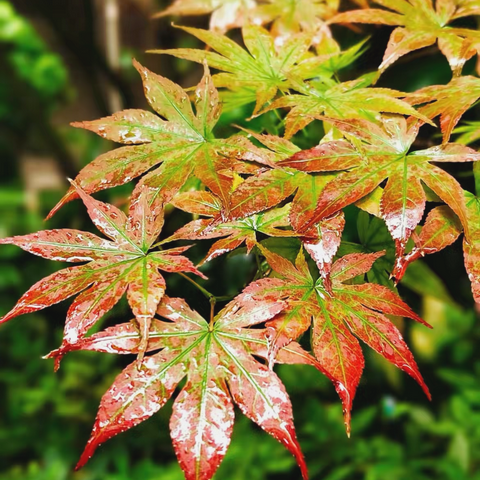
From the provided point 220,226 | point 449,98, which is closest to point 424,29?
point 449,98

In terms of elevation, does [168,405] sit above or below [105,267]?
below

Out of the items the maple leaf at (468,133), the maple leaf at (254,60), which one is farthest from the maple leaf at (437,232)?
the maple leaf at (254,60)

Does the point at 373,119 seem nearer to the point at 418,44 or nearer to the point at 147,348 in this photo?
the point at 418,44

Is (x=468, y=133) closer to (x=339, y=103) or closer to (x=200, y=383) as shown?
(x=339, y=103)

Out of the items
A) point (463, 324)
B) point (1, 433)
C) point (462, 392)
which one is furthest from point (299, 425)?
point (1, 433)

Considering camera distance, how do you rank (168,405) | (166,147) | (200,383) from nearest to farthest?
(200,383)
(166,147)
(168,405)

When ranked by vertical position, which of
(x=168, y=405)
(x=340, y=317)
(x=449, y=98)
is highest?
(x=449, y=98)

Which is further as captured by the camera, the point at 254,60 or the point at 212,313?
the point at 254,60

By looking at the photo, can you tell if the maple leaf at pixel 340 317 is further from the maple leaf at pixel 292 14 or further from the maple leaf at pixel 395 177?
the maple leaf at pixel 292 14
